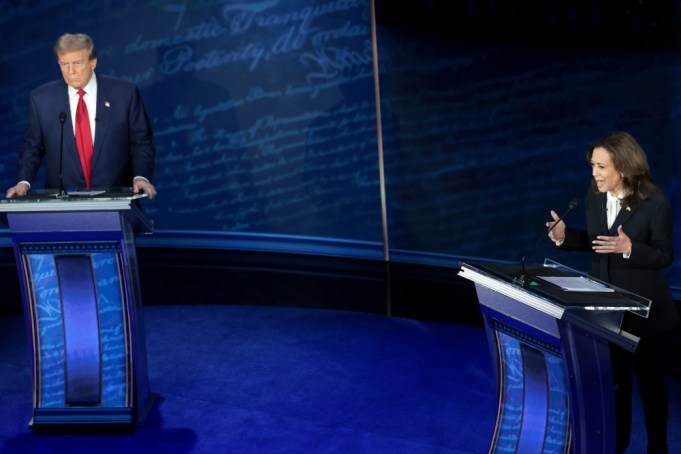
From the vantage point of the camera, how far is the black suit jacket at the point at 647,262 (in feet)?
8.86

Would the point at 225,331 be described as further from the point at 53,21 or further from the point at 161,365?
the point at 53,21

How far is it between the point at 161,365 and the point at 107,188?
4.14 feet

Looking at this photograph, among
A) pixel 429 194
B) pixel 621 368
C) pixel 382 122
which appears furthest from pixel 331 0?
pixel 621 368

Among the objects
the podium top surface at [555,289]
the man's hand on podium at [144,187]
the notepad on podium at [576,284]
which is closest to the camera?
the podium top surface at [555,289]

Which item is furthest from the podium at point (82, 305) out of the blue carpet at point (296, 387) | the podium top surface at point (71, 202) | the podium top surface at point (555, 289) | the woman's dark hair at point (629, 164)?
the woman's dark hair at point (629, 164)

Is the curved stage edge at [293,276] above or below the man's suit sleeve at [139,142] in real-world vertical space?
below

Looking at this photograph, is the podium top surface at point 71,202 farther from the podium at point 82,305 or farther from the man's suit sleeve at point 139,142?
the man's suit sleeve at point 139,142

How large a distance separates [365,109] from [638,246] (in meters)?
4.00

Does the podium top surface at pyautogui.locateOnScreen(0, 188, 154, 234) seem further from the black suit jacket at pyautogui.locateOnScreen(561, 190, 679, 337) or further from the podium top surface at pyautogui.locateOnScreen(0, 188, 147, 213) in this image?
the black suit jacket at pyautogui.locateOnScreen(561, 190, 679, 337)

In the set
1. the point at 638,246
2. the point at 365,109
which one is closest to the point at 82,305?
the point at 638,246

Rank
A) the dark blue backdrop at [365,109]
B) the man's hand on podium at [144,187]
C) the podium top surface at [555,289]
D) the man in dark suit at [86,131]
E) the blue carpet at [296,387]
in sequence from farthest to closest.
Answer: the dark blue backdrop at [365,109] → the man in dark suit at [86,131] → the blue carpet at [296,387] → the man's hand on podium at [144,187] → the podium top surface at [555,289]

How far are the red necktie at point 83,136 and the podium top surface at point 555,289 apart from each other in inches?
66.2

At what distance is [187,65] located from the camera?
7.04 m

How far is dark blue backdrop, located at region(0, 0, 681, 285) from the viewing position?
5328 mm
